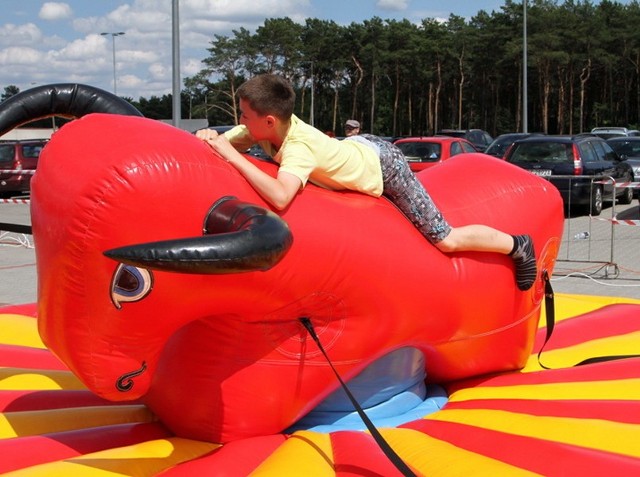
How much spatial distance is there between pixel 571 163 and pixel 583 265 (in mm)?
5147

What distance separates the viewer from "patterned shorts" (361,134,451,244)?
3609 millimetres

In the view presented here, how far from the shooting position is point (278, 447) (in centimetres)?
319

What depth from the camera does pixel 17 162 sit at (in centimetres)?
2028

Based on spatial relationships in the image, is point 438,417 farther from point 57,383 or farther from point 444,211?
point 57,383

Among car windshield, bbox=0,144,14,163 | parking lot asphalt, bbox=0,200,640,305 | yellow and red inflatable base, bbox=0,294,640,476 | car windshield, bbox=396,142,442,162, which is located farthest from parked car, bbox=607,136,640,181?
yellow and red inflatable base, bbox=0,294,640,476

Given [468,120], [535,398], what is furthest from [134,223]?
[468,120]

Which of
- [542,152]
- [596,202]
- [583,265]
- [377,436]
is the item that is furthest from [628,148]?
[377,436]

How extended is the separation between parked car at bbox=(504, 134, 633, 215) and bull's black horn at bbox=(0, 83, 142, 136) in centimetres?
1113

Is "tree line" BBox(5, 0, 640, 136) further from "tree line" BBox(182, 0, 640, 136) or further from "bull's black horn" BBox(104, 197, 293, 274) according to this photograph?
"bull's black horn" BBox(104, 197, 293, 274)

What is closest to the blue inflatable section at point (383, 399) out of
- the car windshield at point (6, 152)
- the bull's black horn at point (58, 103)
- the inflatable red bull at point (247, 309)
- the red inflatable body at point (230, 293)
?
the inflatable red bull at point (247, 309)

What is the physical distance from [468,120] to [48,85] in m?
60.1

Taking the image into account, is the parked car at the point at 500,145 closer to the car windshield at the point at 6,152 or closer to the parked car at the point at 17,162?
the parked car at the point at 17,162

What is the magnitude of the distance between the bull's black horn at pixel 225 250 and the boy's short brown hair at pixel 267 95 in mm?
598

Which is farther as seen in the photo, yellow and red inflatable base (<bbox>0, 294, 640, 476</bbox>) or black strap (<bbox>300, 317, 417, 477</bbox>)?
yellow and red inflatable base (<bbox>0, 294, 640, 476</bbox>)
